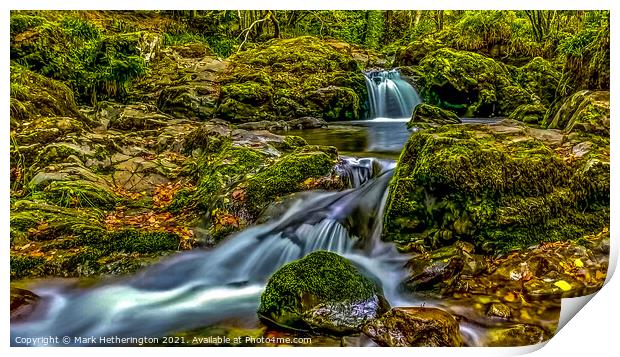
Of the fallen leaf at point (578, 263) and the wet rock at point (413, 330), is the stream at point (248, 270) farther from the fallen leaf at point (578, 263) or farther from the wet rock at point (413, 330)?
the fallen leaf at point (578, 263)

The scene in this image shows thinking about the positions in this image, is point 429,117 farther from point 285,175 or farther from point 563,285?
point 563,285

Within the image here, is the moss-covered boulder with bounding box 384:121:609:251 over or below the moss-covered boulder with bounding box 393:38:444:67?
below

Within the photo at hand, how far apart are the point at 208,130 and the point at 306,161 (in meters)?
0.87

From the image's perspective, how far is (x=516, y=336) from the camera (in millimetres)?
3791

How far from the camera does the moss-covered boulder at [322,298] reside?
3721 millimetres

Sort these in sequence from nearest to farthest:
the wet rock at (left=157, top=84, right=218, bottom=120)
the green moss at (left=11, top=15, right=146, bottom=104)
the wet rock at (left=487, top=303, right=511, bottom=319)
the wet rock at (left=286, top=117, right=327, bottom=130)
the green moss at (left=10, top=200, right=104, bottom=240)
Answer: the wet rock at (left=487, top=303, right=511, bottom=319), the green moss at (left=10, top=200, right=104, bottom=240), the green moss at (left=11, top=15, right=146, bottom=104), the wet rock at (left=286, top=117, right=327, bottom=130), the wet rock at (left=157, top=84, right=218, bottom=120)

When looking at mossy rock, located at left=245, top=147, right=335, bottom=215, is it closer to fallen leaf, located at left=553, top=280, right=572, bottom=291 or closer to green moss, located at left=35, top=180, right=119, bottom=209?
green moss, located at left=35, top=180, right=119, bottom=209

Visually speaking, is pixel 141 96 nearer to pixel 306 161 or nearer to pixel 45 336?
pixel 306 161

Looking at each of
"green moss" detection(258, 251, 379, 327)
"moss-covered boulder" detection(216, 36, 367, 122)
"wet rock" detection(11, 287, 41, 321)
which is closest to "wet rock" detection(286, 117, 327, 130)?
"moss-covered boulder" detection(216, 36, 367, 122)

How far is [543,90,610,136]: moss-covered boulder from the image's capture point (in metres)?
4.21

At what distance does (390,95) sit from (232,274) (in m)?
1.94

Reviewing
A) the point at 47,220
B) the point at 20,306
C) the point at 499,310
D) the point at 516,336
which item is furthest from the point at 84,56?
the point at 516,336

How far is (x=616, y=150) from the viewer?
4188mm

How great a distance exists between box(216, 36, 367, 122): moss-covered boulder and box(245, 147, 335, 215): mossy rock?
1.34 feet
